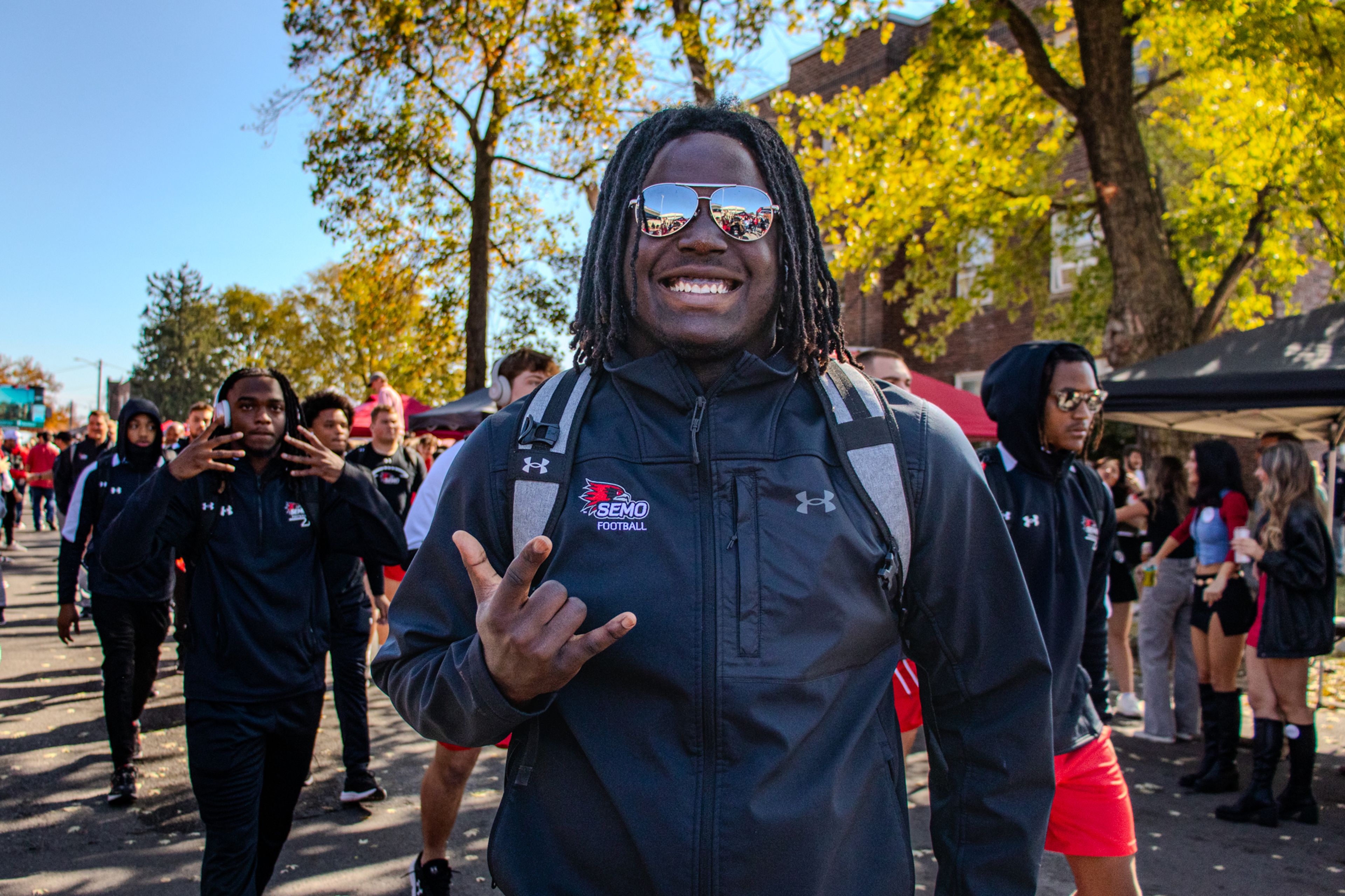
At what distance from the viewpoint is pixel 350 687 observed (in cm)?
566

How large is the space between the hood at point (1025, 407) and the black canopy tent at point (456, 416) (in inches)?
286

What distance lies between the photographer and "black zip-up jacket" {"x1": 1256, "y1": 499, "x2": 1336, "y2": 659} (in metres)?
5.61

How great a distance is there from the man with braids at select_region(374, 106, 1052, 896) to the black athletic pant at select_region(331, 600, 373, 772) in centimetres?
429

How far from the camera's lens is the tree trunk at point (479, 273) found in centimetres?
1563

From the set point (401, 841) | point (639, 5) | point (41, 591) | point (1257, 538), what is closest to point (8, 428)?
point (41, 591)

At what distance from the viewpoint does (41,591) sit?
44.6 feet

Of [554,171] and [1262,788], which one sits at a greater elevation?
[554,171]

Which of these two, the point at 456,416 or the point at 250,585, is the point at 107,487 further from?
the point at 456,416

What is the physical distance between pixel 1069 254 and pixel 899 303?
8354 mm

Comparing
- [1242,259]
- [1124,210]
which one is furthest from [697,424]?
[1242,259]

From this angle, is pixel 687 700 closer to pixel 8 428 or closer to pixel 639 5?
pixel 639 5

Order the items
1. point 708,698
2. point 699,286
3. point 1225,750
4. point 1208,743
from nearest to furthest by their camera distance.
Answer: point 708,698 < point 699,286 < point 1225,750 < point 1208,743

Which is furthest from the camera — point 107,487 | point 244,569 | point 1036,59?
point 1036,59

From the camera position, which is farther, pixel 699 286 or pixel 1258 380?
pixel 1258 380
